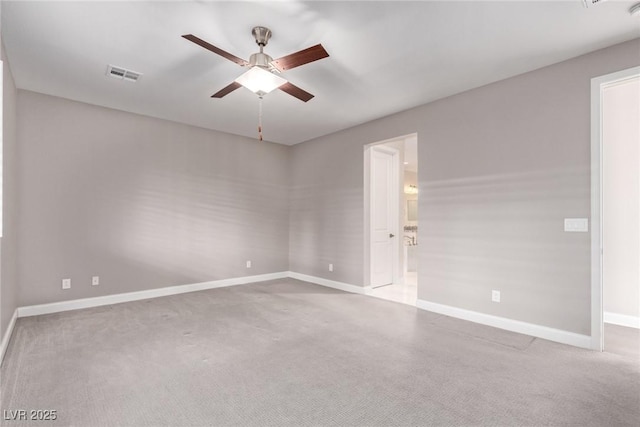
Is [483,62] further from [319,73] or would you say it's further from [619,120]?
[619,120]

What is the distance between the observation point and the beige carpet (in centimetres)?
196

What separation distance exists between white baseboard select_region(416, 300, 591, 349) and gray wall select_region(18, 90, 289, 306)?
3.39m

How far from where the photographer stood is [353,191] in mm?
5363

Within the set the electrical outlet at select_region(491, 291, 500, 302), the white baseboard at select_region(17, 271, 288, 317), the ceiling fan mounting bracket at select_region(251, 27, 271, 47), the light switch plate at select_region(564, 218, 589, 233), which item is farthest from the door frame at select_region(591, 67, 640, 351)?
the white baseboard at select_region(17, 271, 288, 317)

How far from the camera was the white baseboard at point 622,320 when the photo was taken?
3.58 metres

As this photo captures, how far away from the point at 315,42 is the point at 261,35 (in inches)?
18.7

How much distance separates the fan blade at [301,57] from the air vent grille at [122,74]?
1.86 meters

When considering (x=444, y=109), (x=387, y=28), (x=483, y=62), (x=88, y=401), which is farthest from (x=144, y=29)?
(x=444, y=109)

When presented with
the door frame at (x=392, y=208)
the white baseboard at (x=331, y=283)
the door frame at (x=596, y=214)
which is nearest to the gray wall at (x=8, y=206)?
the white baseboard at (x=331, y=283)

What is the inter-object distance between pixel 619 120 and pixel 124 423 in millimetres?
5596

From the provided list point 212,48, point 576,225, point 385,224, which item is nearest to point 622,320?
point 576,225

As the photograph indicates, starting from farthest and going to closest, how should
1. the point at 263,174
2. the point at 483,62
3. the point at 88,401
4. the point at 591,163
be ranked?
the point at 263,174
the point at 483,62
the point at 591,163
the point at 88,401

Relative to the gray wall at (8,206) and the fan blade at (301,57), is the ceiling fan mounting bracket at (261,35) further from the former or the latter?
the gray wall at (8,206)

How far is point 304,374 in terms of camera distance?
2.46 meters
